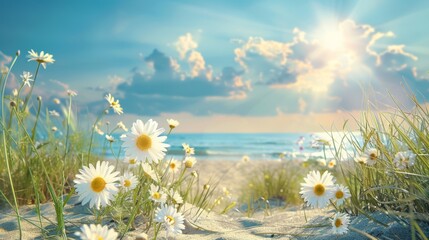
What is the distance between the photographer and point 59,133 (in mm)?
5078

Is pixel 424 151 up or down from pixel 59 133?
down

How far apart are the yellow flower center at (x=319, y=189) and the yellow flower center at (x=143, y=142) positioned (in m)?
0.86

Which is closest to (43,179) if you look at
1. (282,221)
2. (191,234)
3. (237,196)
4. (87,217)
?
(87,217)

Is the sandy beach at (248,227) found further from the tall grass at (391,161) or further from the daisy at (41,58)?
the daisy at (41,58)

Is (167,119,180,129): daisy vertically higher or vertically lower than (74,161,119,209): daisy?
higher

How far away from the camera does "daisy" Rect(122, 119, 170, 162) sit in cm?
188

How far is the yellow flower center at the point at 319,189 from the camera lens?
220 cm

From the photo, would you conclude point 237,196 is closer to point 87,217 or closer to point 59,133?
point 59,133

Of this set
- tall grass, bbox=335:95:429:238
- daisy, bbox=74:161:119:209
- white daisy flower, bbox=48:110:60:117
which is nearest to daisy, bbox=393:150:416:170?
tall grass, bbox=335:95:429:238

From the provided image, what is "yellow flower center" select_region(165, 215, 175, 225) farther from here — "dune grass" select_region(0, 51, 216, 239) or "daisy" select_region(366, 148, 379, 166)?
"daisy" select_region(366, 148, 379, 166)

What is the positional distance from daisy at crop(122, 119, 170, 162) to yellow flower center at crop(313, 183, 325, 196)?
79 cm

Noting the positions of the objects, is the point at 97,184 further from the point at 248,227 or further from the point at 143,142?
the point at 248,227

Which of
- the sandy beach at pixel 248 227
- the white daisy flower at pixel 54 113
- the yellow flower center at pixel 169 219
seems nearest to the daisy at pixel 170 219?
the yellow flower center at pixel 169 219

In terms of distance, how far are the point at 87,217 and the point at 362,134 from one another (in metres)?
1.87
